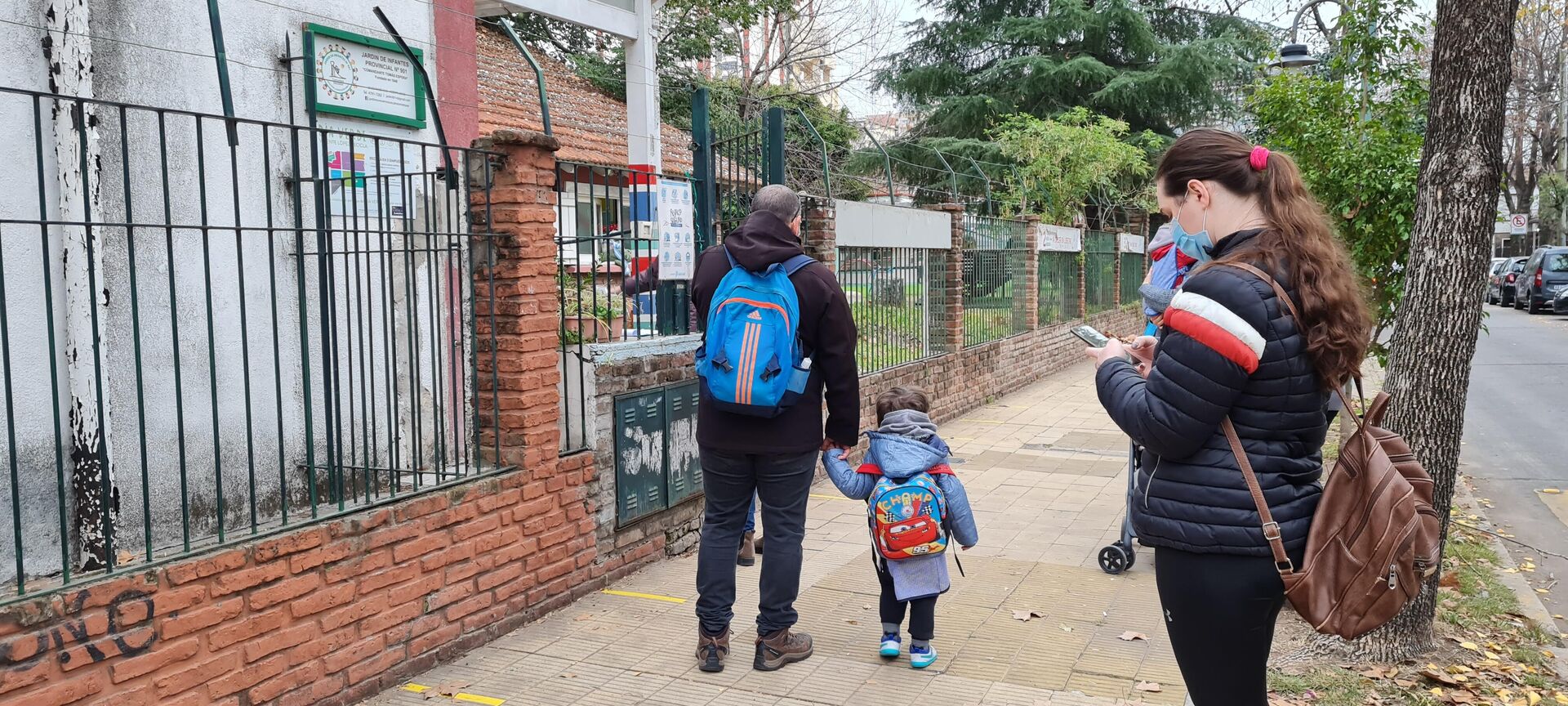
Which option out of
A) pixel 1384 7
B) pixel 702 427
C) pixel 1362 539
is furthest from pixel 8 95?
pixel 1384 7

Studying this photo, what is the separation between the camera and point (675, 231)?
658 cm

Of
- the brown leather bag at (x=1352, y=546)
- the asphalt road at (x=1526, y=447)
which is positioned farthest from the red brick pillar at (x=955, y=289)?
the brown leather bag at (x=1352, y=546)

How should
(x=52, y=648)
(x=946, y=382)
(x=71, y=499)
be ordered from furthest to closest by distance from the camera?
(x=946, y=382)
(x=71, y=499)
(x=52, y=648)

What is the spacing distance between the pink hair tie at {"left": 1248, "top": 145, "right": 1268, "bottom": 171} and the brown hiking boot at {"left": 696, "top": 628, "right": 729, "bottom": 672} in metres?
2.78

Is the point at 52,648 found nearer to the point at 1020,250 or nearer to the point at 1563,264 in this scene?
the point at 1020,250

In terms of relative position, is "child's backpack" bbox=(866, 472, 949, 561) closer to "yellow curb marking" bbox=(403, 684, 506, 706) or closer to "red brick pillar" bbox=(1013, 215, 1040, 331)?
"yellow curb marking" bbox=(403, 684, 506, 706)

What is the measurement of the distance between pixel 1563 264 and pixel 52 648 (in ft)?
115

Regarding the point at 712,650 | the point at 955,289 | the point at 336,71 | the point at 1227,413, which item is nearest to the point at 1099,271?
the point at 955,289

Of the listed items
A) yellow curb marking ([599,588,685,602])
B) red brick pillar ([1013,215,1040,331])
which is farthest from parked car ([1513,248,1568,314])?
yellow curb marking ([599,588,685,602])

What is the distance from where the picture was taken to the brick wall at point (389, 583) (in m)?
3.31

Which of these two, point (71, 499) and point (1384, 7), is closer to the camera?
point (71, 499)

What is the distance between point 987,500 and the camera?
7.88m

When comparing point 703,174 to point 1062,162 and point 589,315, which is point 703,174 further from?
point 1062,162

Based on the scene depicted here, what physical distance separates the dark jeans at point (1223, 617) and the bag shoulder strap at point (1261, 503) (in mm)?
36
